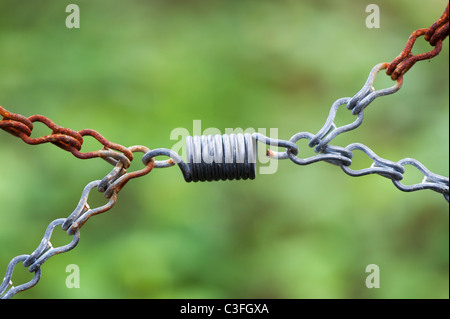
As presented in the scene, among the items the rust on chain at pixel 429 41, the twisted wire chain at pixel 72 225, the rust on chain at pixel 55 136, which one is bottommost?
the twisted wire chain at pixel 72 225

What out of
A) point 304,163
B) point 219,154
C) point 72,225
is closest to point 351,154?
point 304,163

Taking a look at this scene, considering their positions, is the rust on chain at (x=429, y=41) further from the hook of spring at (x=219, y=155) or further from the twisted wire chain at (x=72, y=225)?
the twisted wire chain at (x=72, y=225)

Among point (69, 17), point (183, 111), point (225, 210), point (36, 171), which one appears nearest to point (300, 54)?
point (183, 111)

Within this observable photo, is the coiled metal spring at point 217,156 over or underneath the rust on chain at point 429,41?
underneath

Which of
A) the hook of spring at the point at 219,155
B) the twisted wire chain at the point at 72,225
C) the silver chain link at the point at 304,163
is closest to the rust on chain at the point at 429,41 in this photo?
the silver chain link at the point at 304,163

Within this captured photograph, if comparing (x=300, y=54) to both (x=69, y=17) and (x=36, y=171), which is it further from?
(x=36, y=171)

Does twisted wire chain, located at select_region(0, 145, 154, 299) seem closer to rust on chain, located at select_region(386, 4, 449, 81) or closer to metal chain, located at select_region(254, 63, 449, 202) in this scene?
metal chain, located at select_region(254, 63, 449, 202)

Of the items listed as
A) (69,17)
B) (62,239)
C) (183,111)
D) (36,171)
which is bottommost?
(62,239)

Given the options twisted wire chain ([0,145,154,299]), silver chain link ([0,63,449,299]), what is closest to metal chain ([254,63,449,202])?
silver chain link ([0,63,449,299])
